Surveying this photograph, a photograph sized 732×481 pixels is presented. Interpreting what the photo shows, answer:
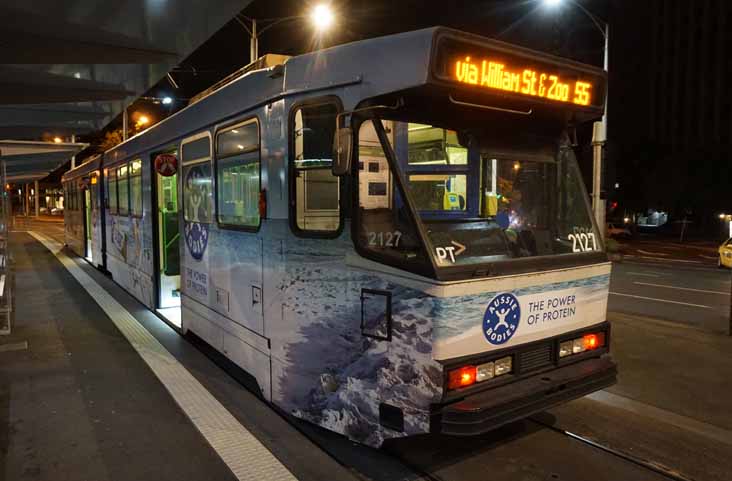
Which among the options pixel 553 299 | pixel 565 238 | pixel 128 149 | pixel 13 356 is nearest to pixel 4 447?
pixel 13 356

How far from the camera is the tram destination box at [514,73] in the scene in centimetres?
358

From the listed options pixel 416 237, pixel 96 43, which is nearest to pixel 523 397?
pixel 416 237

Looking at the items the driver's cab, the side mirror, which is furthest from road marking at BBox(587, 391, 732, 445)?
the side mirror

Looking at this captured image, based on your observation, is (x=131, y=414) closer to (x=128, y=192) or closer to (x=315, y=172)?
(x=315, y=172)

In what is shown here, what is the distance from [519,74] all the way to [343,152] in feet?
4.68

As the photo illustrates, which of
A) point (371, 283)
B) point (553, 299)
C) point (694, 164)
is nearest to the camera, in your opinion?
point (371, 283)

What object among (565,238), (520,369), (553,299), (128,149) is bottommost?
(520,369)

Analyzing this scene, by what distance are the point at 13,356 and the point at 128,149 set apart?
14.5ft

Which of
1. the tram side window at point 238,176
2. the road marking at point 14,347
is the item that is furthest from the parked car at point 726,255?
the road marking at point 14,347

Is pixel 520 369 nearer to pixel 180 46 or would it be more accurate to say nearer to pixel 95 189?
pixel 180 46

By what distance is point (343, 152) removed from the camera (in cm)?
370

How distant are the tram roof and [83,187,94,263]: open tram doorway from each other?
11.4m

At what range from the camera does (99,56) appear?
7.82 metres

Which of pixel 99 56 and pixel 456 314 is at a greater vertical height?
pixel 99 56
